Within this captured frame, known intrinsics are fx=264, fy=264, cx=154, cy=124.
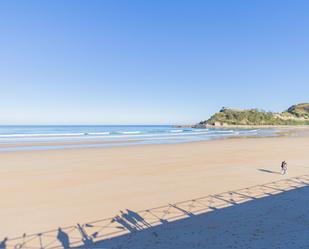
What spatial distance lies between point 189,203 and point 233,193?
210 centimetres

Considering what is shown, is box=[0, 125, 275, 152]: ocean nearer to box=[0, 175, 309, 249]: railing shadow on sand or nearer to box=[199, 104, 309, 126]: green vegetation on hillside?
box=[0, 175, 309, 249]: railing shadow on sand

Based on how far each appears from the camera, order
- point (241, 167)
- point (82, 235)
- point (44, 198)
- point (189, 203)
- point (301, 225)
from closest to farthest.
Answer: point (82, 235), point (301, 225), point (189, 203), point (44, 198), point (241, 167)

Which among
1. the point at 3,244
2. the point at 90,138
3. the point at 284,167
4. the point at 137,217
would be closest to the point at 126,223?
the point at 137,217

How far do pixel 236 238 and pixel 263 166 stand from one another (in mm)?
11078

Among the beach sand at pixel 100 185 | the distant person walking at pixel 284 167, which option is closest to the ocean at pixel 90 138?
the beach sand at pixel 100 185

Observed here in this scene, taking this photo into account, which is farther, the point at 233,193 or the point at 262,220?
the point at 233,193

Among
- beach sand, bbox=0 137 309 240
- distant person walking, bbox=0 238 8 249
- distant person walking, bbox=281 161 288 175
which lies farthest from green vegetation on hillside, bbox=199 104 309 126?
distant person walking, bbox=0 238 8 249

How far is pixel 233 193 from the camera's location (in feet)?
32.2

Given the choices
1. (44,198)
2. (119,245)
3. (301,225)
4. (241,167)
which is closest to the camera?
(119,245)

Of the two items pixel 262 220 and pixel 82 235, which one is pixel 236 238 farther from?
pixel 82 235

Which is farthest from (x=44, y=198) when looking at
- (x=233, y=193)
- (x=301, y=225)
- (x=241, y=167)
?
(x=241, y=167)

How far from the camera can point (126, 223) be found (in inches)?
273

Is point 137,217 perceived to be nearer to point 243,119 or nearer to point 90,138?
point 90,138

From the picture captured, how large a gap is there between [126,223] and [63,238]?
161cm
